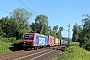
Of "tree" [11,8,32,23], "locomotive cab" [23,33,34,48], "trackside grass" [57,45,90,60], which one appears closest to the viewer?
"trackside grass" [57,45,90,60]

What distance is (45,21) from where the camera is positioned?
148375 mm

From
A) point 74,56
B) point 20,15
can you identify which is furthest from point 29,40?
point 20,15

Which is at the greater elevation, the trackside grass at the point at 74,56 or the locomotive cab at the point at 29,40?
the locomotive cab at the point at 29,40

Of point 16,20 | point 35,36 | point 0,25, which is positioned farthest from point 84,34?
point 0,25

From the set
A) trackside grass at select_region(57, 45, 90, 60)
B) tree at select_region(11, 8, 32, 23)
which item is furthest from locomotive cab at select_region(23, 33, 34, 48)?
tree at select_region(11, 8, 32, 23)

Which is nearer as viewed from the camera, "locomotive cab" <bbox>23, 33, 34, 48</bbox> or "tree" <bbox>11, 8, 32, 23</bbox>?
"locomotive cab" <bbox>23, 33, 34, 48</bbox>

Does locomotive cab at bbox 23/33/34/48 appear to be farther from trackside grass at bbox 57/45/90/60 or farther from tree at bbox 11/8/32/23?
tree at bbox 11/8/32/23

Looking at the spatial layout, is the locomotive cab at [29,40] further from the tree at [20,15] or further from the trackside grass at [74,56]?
the tree at [20,15]

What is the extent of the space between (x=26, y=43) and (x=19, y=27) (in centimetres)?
5405

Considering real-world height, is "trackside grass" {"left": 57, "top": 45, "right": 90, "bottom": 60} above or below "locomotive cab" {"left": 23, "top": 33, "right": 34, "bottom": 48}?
below

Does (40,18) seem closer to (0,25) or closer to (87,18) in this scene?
(0,25)

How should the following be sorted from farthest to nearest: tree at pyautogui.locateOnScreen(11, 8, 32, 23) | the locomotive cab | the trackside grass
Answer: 1. tree at pyautogui.locateOnScreen(11, 8, 32, 23)
2. the locomotive cab
3. the trackside grass

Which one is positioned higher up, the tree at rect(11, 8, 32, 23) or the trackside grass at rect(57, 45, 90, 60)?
the tree at rect(11, 8, 32, 23)

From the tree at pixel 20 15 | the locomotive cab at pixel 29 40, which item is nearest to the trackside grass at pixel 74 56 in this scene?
the locomotive cab at pixel 29 40
